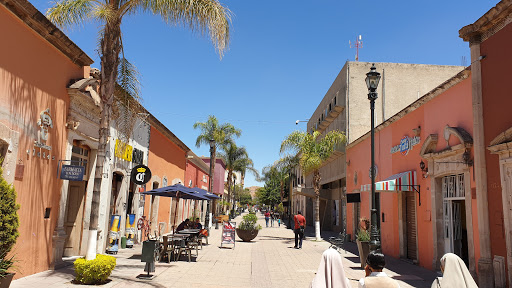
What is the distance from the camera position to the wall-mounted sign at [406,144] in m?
13.1

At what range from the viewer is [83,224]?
1105 centimetres

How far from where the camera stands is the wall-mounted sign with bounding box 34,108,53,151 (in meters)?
8.31

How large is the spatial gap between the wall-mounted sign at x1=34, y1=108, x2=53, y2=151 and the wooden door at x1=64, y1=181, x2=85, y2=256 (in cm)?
277

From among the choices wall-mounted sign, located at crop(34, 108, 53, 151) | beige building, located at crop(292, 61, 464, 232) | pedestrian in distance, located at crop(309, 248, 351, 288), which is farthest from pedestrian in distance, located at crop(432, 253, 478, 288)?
beige building, located at crop(292, 61, 464, 232)

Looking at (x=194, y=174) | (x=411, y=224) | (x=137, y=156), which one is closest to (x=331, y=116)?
(x=194, y=174)

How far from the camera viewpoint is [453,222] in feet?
36.4

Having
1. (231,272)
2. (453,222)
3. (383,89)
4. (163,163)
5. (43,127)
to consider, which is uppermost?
(383,89)

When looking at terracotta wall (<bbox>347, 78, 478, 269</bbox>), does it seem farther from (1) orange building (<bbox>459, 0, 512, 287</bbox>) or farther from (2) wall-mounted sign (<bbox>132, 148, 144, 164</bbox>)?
(2) wall-mounted sign (<bbox>132, 148, 144, 164</bbox>)

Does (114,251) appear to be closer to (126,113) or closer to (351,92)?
(126,113)

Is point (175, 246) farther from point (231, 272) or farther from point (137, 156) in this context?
point (137, 156)

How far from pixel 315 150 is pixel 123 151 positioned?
11.7m

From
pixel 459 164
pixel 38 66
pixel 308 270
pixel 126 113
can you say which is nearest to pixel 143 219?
pixel 126 113

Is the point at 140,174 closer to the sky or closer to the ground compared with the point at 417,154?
closer to the ground

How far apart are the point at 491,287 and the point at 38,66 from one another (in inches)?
440
